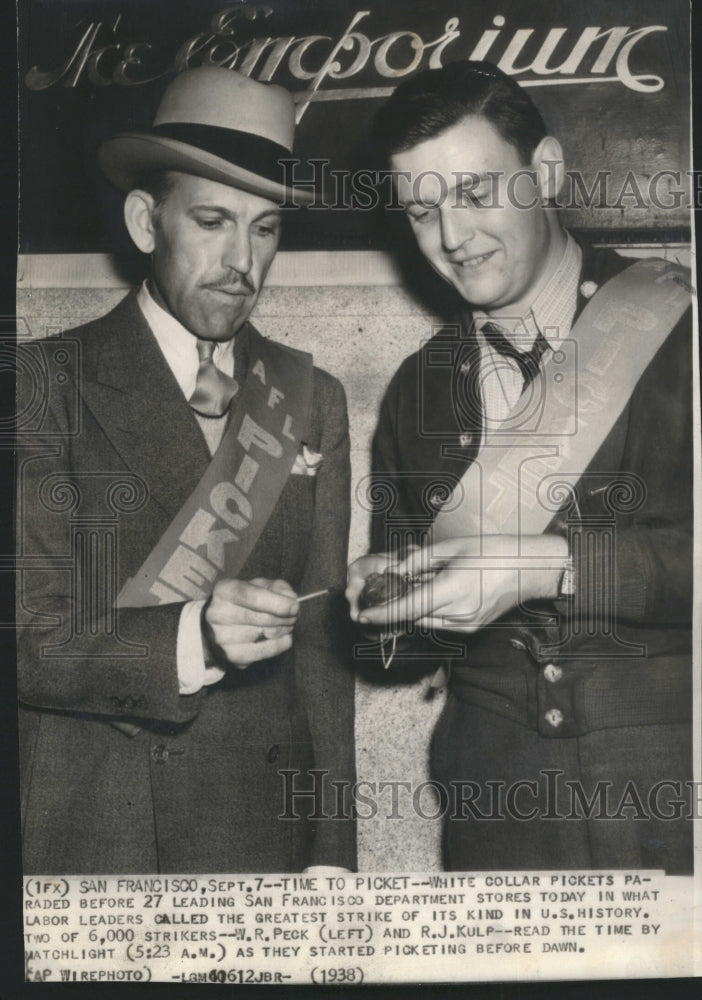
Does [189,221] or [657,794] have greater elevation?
[189,221]

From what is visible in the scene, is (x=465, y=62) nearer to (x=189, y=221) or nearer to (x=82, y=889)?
(x=189, y=221)

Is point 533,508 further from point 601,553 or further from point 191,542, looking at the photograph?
point 191,542

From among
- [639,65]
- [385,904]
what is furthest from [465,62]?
[385,904]

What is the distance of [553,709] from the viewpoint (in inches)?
76.4

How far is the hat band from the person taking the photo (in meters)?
1.96

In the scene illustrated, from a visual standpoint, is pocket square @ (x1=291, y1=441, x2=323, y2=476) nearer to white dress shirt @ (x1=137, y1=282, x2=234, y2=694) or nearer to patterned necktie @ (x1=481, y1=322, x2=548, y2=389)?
white dress shirt @ (x1=137, y1=282, x2=234, y2=694)

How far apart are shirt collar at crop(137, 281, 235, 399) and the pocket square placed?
0.24 metres

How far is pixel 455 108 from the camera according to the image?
77.4 inches

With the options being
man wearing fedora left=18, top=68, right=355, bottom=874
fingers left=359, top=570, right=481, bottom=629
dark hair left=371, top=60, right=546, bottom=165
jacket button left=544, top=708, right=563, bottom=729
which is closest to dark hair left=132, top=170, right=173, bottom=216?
man wearing fedora left=18, top=68, right=355, bottom=874

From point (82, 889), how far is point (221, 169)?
1.38 meters

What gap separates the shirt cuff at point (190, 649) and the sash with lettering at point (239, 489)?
1.2 inches

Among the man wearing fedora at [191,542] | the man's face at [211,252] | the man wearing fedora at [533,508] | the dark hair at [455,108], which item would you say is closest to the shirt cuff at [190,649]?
the man wearing fedora at [191,542]

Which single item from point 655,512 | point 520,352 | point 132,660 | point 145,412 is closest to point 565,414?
point 520,352

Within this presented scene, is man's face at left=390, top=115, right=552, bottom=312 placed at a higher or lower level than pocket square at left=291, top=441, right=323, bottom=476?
higher
